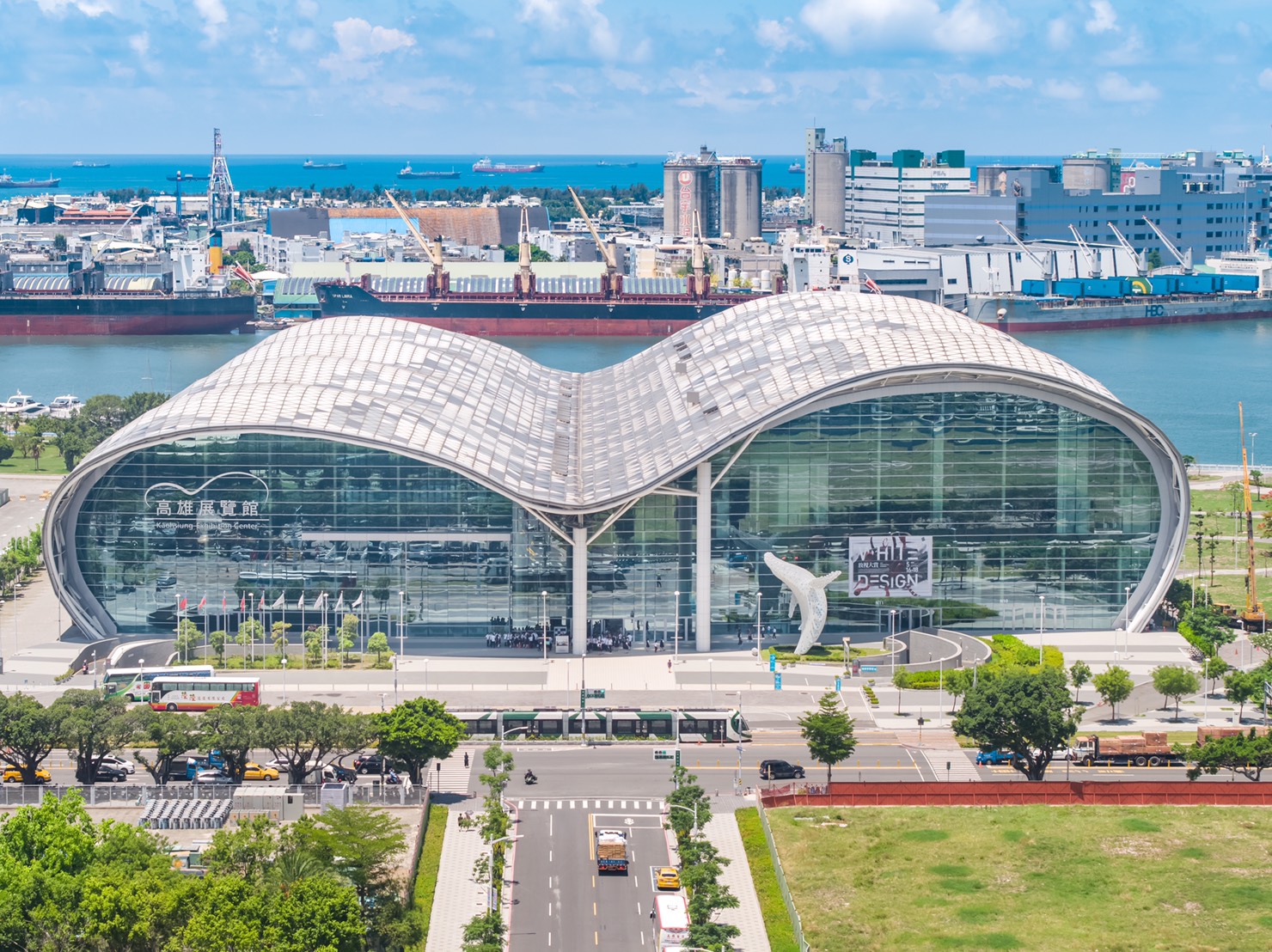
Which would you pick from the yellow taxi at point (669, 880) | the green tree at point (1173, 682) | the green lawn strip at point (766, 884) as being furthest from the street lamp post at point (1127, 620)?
the yellow taxi at point (669, 880)

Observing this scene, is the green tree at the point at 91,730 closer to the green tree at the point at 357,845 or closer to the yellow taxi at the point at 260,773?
the yellow taxi at the point at 260,773

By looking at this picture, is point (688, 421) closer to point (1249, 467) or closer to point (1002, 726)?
point (1002, 726)

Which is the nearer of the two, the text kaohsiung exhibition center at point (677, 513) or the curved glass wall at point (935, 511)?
the text kaohsiung exhibition center at point (677, 513)

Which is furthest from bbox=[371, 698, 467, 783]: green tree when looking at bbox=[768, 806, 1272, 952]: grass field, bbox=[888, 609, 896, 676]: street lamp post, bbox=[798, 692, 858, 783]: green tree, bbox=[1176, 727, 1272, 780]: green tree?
bbox=[1176, 727, 1272, 780]: green tree

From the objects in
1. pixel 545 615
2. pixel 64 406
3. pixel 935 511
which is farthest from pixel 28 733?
pixel 64 406

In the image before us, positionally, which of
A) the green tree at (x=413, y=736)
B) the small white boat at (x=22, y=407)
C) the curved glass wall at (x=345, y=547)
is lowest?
the green tree at (x=413, y=736)

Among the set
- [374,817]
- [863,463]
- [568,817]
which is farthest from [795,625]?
[374,817]

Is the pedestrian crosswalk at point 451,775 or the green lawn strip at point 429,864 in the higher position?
the pedestrian crosswalk at point 451,775

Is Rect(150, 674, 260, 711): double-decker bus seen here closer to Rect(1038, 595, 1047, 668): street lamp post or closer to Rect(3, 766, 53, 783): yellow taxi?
Rect(3, 766, 53, 783): yellow taxi
